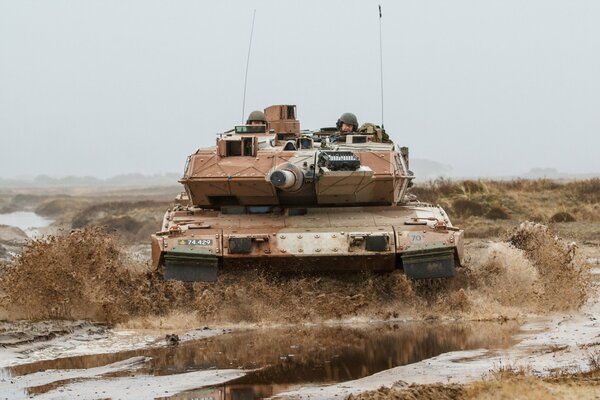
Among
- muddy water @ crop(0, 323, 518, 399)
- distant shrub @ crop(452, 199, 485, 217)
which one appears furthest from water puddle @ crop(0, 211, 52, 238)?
muddy water @ crop(0, 323, 518, 399)

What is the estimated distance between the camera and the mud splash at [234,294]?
1514 cm

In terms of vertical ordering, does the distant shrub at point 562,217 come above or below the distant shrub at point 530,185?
below

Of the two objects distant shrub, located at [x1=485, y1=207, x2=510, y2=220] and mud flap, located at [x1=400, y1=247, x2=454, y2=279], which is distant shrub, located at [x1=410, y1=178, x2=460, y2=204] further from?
mud flap, located at [x1=400, y1=247, x2=454, y2=279]

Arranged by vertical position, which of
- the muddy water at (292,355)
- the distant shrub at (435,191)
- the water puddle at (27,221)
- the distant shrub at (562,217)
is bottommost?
the water puddle at (27,221)

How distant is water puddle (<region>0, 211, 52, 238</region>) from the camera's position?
133 ft

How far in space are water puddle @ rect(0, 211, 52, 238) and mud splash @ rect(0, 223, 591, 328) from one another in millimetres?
22156

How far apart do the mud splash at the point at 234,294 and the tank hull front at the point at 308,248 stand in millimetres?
324

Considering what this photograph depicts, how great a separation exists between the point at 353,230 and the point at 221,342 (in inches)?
120

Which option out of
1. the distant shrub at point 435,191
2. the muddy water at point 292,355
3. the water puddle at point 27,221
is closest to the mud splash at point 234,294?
the muddy water at point 292,355

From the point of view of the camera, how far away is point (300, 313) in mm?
15086

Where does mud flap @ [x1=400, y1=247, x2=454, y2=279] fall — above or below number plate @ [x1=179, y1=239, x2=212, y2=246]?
below

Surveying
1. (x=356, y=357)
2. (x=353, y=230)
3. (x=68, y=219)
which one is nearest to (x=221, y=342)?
(x=356, y=357)

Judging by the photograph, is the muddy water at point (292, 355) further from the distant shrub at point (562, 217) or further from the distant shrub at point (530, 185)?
the distant shrub at point (530, 185)

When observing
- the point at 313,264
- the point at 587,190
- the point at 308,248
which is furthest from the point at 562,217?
the point at 308,248
